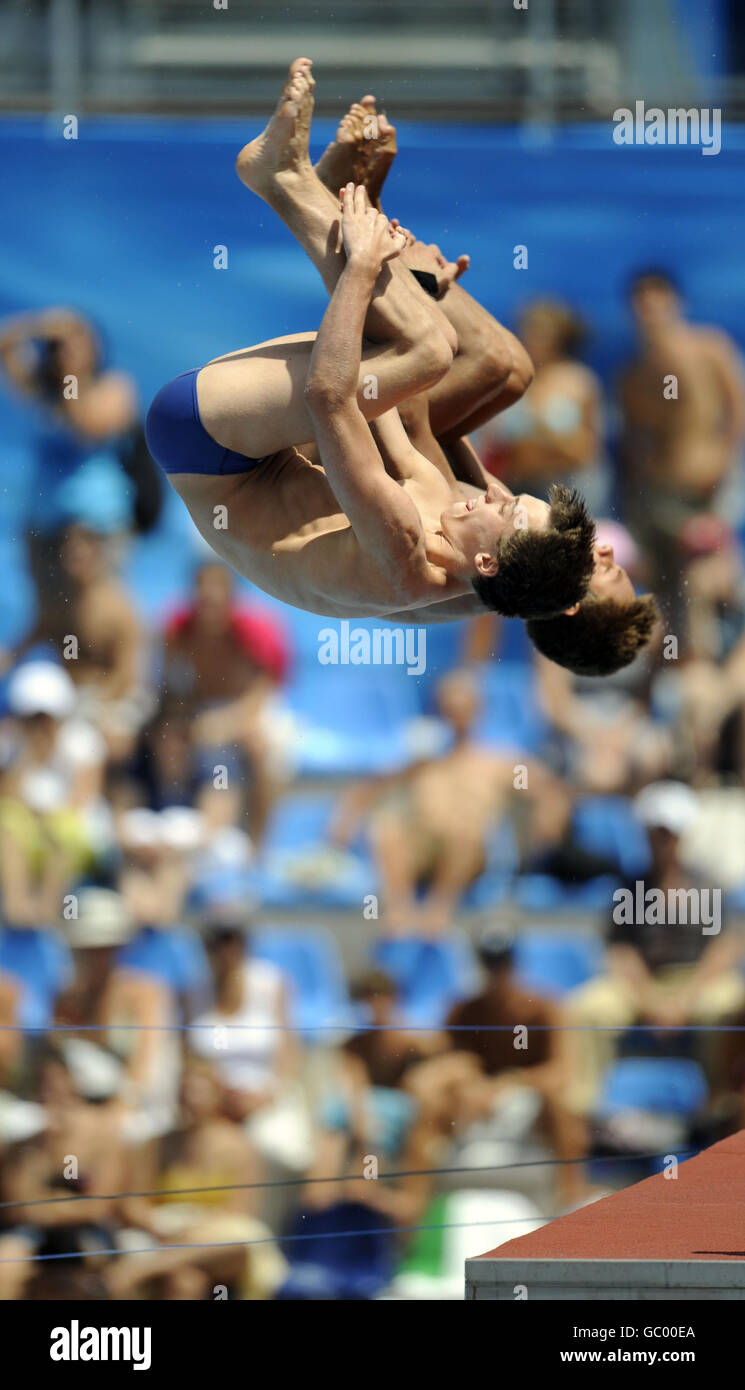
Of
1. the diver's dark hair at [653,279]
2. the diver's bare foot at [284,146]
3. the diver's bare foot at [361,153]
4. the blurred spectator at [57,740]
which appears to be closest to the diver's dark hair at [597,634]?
the diver's bare foot at [361,153]

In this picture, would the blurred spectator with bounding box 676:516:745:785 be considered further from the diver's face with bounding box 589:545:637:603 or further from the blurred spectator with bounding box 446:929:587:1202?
the diver's face with bounding box 589:545:637:603

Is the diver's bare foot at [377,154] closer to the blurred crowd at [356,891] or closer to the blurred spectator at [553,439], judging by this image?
the blurred crowd at [356,891]

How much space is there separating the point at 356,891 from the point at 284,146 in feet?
13.7

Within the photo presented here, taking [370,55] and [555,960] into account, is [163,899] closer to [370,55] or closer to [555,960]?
[555,960]

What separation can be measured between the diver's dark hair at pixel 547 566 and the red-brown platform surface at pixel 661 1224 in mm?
1291

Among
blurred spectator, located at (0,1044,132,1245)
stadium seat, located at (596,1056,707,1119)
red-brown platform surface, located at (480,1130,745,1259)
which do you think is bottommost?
red-brown platform surface, located at (480,1130,745,1259)

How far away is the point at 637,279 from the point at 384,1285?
15.3ft

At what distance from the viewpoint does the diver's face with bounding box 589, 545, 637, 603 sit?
3.90m

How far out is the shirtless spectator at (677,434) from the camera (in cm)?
766

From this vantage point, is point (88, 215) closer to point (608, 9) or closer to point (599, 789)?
point (608, 9)

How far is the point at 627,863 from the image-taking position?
7.15 m

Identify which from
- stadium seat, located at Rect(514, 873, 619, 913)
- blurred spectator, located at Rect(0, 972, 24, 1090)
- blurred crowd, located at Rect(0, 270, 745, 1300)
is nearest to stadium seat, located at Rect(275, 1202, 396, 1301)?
blurred crowd, located at Rect(0, 270, 745, 1300)

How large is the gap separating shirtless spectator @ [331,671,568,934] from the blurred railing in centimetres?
311
